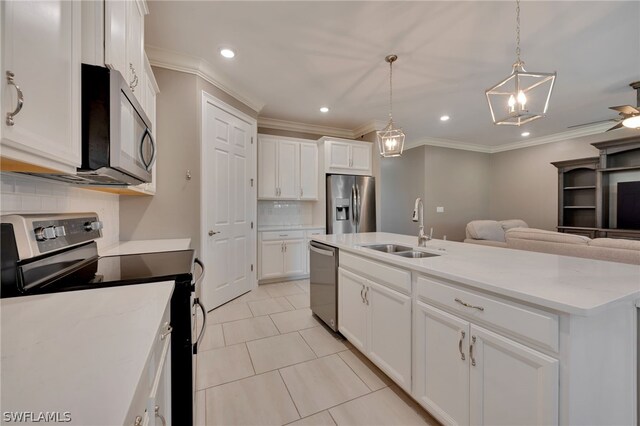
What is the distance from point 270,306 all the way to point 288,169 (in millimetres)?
2216

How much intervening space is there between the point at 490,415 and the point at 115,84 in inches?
82.0

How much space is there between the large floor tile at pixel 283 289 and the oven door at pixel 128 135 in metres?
2.53

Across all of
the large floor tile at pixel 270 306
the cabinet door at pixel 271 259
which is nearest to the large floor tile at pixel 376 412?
the large floor tile at pixel 270 306

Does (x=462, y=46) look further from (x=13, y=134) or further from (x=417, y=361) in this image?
(x=13, y=134)

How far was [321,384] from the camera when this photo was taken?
5.75 feet

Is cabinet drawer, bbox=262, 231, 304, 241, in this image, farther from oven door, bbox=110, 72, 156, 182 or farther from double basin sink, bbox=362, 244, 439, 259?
oven door, bbox=110, 72, 156, 182

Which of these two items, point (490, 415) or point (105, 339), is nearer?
point (105, 339)

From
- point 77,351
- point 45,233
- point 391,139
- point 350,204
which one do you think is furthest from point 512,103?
point 350,204

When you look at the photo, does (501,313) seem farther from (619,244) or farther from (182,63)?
(182,63)

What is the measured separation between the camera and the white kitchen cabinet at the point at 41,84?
2.04 feet

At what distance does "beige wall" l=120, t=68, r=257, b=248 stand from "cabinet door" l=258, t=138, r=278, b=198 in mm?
1403

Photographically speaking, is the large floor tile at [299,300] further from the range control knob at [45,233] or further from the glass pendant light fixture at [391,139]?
the range control knob at [45,233]

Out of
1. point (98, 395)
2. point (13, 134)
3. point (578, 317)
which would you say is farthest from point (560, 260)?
point (13, 134)

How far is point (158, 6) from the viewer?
1.95m
